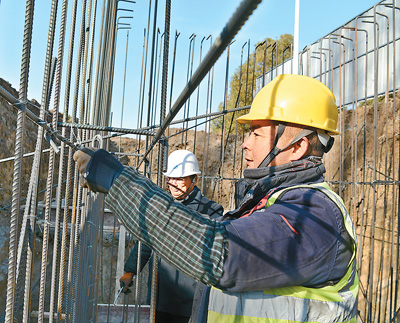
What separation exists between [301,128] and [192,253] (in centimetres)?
70

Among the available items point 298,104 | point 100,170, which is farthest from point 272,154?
point 100,170

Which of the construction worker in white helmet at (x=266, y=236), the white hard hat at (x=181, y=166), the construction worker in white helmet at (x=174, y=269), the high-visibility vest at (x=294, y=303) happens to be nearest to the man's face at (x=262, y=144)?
the construction worker in white helmet at (x=266, y=236)

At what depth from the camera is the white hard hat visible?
A: 3078 millimetres

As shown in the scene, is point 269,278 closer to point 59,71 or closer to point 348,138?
point 59,71

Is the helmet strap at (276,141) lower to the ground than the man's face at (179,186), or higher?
higher

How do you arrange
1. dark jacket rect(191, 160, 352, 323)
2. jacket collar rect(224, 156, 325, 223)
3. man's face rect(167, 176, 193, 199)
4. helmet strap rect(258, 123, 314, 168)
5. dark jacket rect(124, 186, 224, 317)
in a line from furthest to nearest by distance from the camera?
man's face rect(167, 176, 193, 199)
dark jacket rect(124, 186, 224, 317)
helmet strap rect(258, 123, 314, 168)
jacket collar rect(224, 156, 325, 223)
dark jacket rect(191, 160, 352, 323)

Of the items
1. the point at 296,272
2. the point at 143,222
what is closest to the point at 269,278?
the point at 296,272

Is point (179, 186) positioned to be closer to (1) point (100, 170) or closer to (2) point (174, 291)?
(2) point (174, 291)

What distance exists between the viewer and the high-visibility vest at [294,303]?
1.01 metres

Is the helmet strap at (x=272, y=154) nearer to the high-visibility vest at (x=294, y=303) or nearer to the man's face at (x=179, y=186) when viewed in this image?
the high-visibility vest at (x=294, y=303)

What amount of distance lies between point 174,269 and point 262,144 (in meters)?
1.63

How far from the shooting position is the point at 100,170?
101 centimetres

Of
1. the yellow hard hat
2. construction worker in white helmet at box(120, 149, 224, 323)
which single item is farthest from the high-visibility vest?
construction worker in white helmet at box(120, 149, 224, 323)

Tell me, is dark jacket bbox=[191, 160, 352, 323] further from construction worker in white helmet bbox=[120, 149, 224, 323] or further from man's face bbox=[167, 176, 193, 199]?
man's face bbox=[167, 176, 193, 199]
